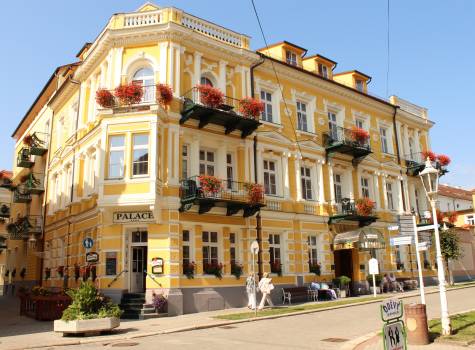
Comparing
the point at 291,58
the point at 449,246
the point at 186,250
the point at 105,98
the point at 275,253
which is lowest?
the point at 275,253

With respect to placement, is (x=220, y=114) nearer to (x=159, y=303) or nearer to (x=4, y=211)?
(x=159, y=303)

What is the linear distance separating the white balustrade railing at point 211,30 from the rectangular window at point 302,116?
496 cm

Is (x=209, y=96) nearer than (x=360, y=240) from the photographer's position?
Yes

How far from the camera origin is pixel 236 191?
827 inches

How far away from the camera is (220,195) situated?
64.4 feet

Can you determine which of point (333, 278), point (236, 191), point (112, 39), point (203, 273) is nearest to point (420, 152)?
point (333, 278)

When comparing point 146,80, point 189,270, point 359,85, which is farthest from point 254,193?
point 359,85

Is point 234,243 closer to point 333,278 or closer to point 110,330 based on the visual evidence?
point 333,278

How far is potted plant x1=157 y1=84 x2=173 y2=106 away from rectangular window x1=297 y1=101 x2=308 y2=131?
27.4 feet

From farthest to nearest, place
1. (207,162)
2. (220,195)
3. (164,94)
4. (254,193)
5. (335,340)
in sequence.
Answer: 1. (207,162)
2. (254,193)
3. (220,195)
4. (164,94)
5. (335,340)

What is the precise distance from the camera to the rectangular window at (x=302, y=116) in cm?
2515

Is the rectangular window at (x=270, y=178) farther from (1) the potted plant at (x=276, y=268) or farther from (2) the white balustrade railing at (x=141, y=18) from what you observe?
(2) the white balustrade railing at (x=141, y=18)

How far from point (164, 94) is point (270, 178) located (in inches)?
282

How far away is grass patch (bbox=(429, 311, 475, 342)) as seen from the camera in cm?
1006
